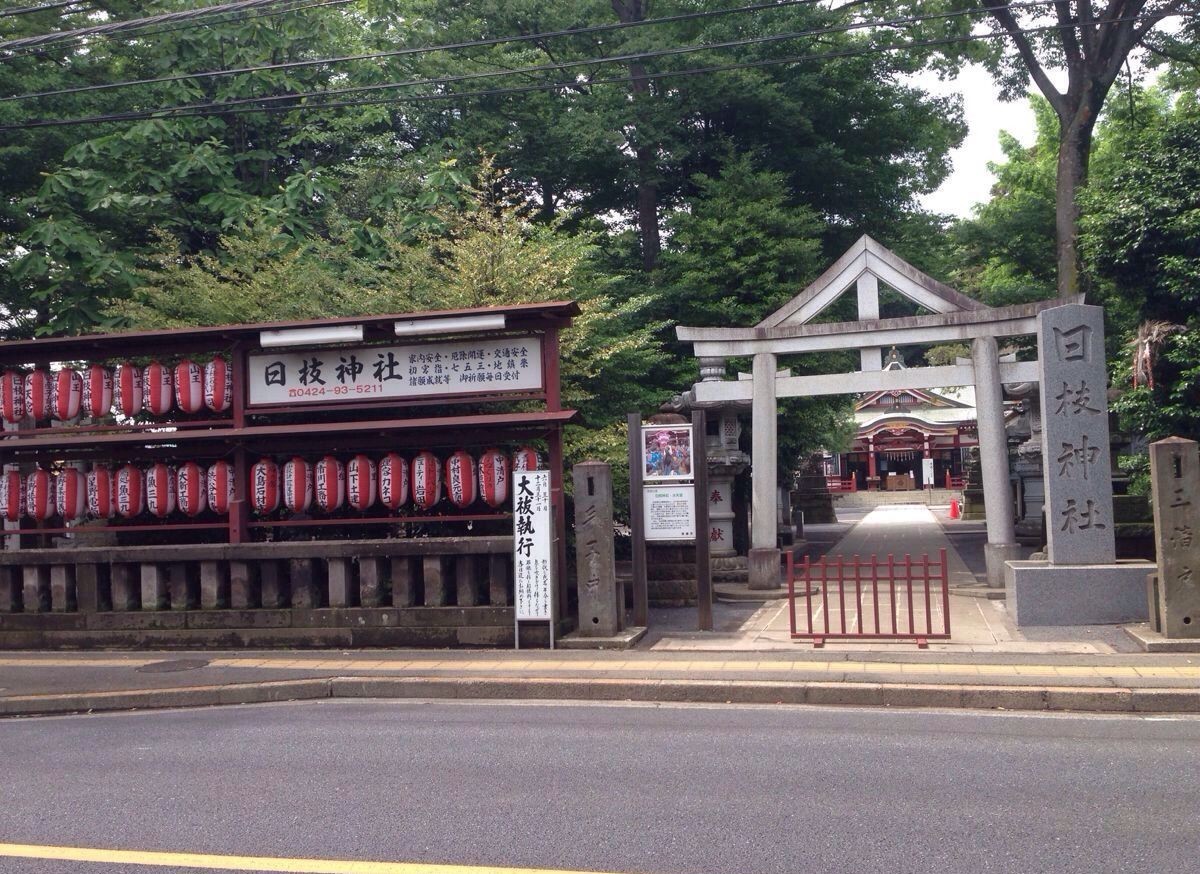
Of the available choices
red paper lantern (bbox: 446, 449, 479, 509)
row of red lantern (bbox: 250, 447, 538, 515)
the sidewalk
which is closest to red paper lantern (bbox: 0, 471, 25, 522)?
the sidewalk

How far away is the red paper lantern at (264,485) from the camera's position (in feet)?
43.8

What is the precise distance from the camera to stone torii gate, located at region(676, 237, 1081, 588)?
55.0 ft

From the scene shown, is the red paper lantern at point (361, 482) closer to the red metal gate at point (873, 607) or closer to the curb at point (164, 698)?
the curb at point (164, 698)

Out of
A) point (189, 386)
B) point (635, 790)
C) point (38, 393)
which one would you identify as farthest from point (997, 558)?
point (38, 393)

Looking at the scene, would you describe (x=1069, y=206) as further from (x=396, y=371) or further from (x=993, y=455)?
(x=396, y=371)

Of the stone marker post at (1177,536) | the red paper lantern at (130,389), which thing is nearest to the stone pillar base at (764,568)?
the stone marker post at (1177,536)

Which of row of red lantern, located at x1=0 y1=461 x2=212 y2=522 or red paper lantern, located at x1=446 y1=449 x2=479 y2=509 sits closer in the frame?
red paper lantern, located at x1=446 y1=449 x2=479 y2=509

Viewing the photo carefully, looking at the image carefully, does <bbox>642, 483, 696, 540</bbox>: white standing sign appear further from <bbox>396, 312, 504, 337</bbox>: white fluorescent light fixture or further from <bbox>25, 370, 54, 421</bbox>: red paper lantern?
<bbox>25, 370, 54, 421</bbox>: red paper lantern

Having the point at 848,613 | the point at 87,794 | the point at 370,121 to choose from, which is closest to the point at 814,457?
the point at 370,121

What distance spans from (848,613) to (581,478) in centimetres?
469

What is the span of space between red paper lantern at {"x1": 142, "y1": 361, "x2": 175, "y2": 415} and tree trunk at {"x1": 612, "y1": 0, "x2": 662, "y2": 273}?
1371 centimetres

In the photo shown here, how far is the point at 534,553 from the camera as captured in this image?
12.0 metres

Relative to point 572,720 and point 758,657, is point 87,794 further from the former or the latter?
point 758,657

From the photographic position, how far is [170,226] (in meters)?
21.4
